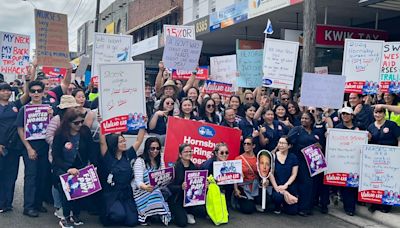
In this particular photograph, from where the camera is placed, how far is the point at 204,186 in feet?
22.4

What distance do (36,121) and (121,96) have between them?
49.5 inches

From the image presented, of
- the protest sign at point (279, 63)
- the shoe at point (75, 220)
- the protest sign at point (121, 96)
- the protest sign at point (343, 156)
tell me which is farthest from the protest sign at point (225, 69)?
the shoe at point (75, 220)

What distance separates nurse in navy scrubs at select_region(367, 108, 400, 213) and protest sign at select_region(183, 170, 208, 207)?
2.67 m

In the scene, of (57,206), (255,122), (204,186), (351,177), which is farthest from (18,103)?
(351,177)

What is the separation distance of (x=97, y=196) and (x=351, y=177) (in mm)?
3892

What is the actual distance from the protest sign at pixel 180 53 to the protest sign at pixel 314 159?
3162 millimetres

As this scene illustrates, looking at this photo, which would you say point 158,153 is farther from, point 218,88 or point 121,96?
point 218,88

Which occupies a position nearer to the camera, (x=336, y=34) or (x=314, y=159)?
(x=314, y=159)

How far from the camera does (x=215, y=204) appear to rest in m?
6.75

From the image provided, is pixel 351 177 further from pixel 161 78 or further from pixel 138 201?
pixel 161 78

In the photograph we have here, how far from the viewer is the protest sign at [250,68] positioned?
9.65 meters

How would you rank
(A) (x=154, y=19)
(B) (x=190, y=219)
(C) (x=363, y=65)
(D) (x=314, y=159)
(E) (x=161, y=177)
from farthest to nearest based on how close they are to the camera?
(A) (x=154, y=19)
(C) (x=363, y=65)
(D) (x=314, y=159)
(B) (x=190, y=219)
(E) (x=161, y=177)

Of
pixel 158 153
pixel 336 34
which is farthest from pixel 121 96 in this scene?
pixel 336 34

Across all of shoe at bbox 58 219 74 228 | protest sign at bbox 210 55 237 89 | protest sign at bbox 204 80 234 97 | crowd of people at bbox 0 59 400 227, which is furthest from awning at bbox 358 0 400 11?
shoe at bbox 58 219 74 228
